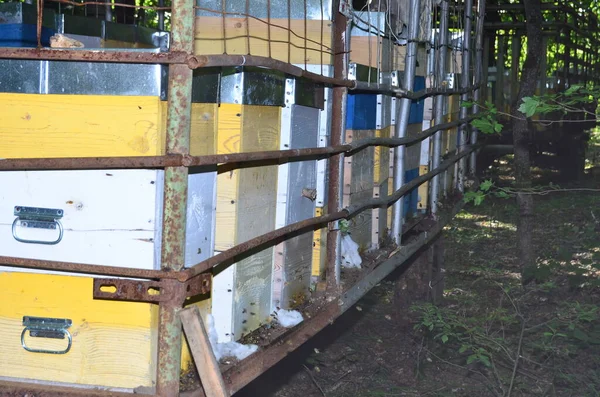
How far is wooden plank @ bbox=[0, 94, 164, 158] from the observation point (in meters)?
2.32

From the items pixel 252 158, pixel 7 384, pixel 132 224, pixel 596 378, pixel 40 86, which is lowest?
pixel 596 378

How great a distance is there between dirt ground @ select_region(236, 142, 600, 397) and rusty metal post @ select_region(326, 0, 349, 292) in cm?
135

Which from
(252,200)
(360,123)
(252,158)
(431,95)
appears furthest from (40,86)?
(431,95)

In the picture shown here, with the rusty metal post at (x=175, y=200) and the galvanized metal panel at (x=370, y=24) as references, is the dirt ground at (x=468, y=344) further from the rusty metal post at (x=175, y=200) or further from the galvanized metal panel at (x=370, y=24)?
the rusty metal post at (x=175, y=200)

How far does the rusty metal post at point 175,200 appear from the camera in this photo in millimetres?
2221

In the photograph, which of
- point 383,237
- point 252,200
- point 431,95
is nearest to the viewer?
point 252,200

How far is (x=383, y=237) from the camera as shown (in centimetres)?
498

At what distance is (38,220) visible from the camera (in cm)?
244

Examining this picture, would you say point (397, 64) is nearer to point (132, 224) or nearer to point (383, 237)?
point (383, 237)

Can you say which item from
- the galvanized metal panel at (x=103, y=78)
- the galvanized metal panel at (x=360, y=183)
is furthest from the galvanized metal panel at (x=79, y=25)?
the galvanized metal panel at (x=103, y=78)

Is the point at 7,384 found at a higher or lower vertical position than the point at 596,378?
higher

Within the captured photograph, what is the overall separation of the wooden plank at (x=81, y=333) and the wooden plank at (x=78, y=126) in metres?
0.39

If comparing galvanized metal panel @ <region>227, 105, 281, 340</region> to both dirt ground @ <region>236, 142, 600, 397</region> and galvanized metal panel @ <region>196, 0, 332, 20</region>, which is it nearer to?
galvanized metal panel @ <region>196, 0, 332, 20</region>

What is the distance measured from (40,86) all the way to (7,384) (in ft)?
3.01
